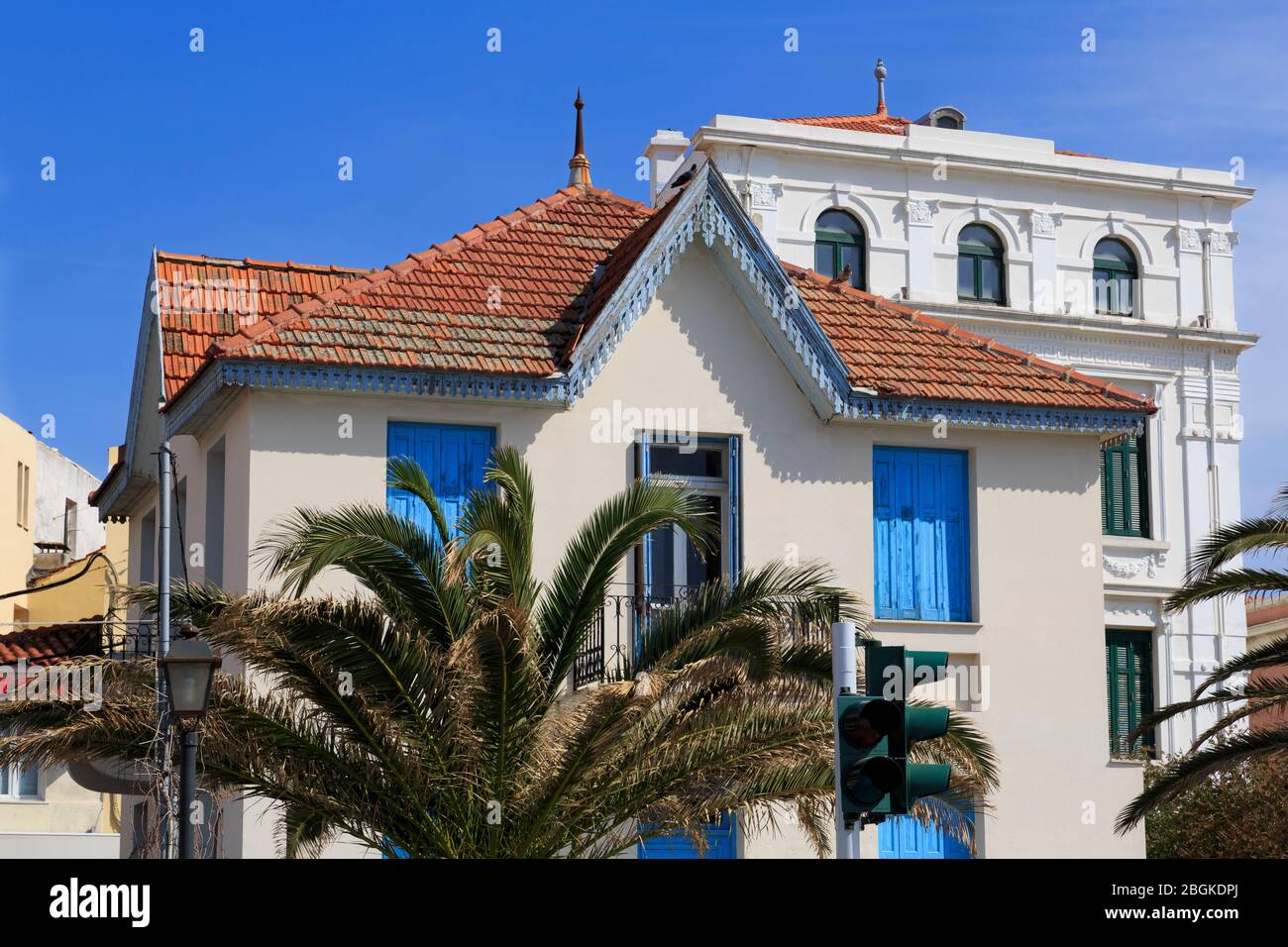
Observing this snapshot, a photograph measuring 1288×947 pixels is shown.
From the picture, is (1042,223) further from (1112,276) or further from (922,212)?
(922,212)

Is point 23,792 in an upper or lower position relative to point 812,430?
lower

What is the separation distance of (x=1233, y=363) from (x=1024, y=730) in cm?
2113

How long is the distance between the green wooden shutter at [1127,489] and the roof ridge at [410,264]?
17.3 m

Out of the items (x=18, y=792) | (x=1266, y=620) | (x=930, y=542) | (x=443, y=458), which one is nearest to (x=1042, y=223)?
(x=1266, y=620)

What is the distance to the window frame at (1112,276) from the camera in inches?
1588

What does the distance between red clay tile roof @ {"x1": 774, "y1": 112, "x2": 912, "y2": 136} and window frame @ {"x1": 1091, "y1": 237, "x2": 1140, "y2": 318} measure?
15.9ft

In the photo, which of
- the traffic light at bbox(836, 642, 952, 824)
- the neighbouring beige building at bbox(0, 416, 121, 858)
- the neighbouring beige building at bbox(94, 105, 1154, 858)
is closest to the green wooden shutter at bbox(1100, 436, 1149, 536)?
the neighbouring beige building at bbox(94, 105, 1154, 858)

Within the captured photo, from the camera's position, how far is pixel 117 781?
20.8 meters

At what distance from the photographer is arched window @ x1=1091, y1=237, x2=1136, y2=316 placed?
40406mm

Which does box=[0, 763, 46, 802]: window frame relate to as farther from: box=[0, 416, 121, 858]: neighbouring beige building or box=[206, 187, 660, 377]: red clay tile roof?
box=[206, 187, 660, 377]: red clay tile roof

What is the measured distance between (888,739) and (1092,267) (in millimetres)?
29353
